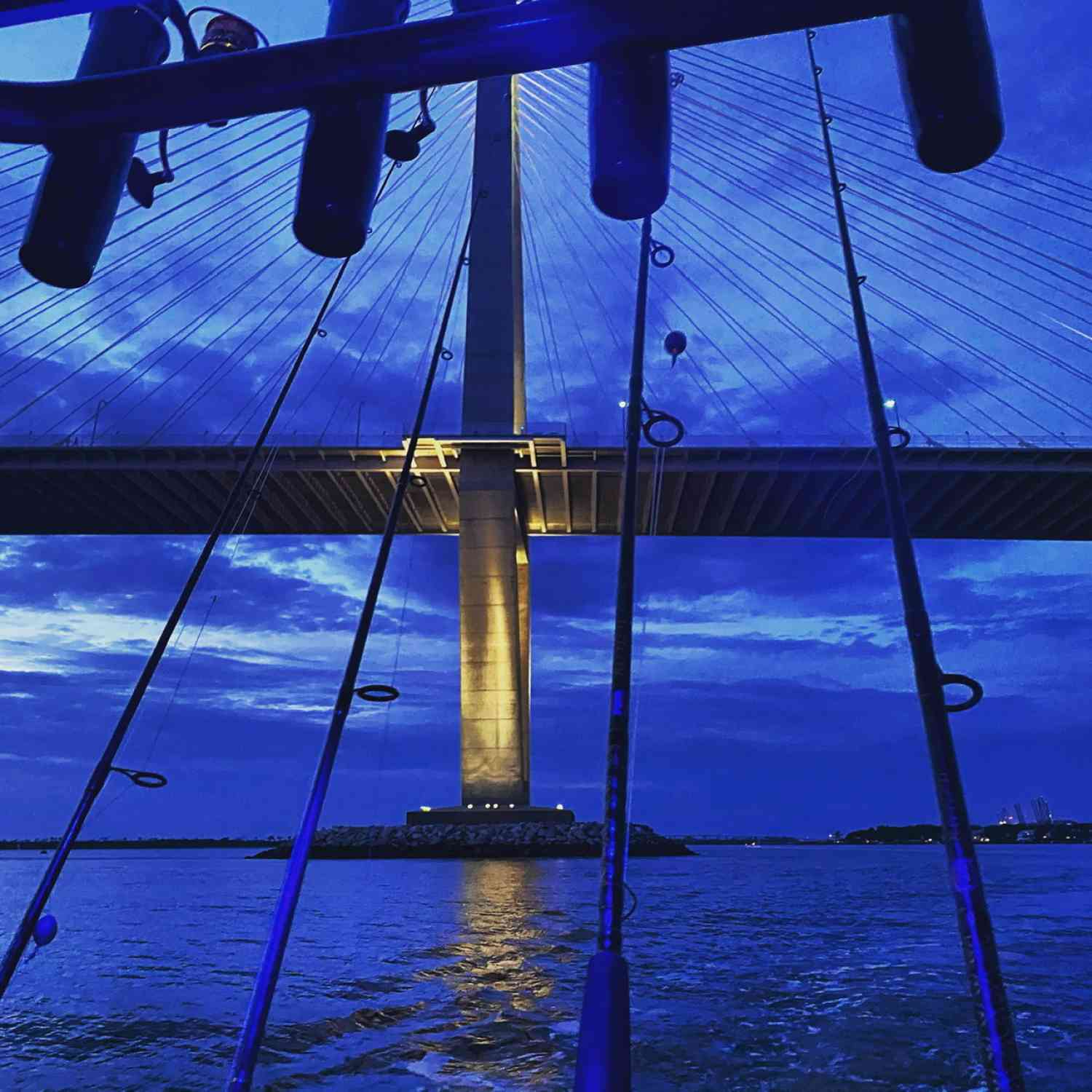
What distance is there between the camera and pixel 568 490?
31.2m

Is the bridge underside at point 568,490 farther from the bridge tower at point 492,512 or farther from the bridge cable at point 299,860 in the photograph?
the bridge cable at point 299,860

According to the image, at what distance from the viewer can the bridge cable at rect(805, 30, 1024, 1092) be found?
1.59 metres

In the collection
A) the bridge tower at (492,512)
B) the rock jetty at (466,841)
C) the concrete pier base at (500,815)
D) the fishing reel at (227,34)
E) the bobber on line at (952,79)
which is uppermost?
the bridge tower at (492,512)

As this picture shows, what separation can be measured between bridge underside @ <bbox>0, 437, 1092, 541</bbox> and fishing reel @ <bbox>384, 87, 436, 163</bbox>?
24.8 meters

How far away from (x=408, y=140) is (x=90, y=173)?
592mm

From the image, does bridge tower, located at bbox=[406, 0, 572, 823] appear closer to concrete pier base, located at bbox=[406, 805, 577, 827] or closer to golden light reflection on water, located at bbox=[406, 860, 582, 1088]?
concrete pier base, located at bbox=[406, 805, 577, 827]

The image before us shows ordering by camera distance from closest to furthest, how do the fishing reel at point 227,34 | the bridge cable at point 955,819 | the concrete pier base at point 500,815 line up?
the fishing reel at point 227,34
the bridge cable at point 955,819
the concrete pier base at point 500,815

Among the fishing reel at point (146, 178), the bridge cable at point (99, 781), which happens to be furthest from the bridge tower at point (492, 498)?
the fishing reel at point (146, 178)

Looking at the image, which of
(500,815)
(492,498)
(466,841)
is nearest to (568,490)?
(492,498)

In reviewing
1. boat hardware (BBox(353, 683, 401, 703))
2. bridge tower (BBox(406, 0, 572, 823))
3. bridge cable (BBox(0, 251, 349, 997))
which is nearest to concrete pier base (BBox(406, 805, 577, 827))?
bridge tower (BBox(406, 0, 572, 823))

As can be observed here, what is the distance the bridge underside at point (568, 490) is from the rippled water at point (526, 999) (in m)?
16.6

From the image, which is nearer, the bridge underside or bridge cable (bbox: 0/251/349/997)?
bridge cable (bbox: 0/251/349/997)

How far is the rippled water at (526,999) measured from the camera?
4625 millimetres

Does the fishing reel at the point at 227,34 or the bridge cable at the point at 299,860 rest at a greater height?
the fishing reel at the point at 227,34
